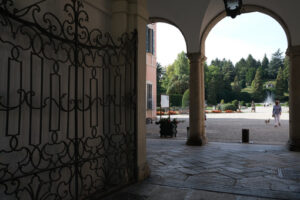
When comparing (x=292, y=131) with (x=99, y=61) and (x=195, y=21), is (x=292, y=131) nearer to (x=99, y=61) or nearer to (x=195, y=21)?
(x=195, y=21)

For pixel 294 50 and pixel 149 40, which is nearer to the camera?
pixel 294 50

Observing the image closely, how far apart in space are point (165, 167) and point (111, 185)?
1526 millimetres

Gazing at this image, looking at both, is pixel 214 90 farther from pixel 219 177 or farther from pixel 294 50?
pixel 219 177

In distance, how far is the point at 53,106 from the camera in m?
2.99

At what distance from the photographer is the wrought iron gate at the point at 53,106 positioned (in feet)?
7.93

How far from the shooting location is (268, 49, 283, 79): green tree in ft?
224

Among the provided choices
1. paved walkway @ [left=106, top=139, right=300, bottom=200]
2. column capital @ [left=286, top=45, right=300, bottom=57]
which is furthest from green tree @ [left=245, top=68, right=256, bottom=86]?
paved walkway @ [left=106, top=139, right=300, bottom=200]

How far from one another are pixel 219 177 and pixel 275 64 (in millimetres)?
76093

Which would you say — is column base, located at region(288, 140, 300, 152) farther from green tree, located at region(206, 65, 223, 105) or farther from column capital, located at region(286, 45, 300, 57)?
green tree, located at region(206, 65, 223, 105)

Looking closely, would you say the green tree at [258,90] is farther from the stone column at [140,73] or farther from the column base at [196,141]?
the stone column at [140,73]

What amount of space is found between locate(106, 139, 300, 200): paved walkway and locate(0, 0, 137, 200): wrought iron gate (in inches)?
22.5

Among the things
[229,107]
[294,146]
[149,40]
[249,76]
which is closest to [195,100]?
[294,146]

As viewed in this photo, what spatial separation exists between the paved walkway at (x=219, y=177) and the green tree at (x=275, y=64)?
226ft

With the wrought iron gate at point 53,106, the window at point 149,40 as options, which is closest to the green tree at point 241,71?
the window at point 149,40
